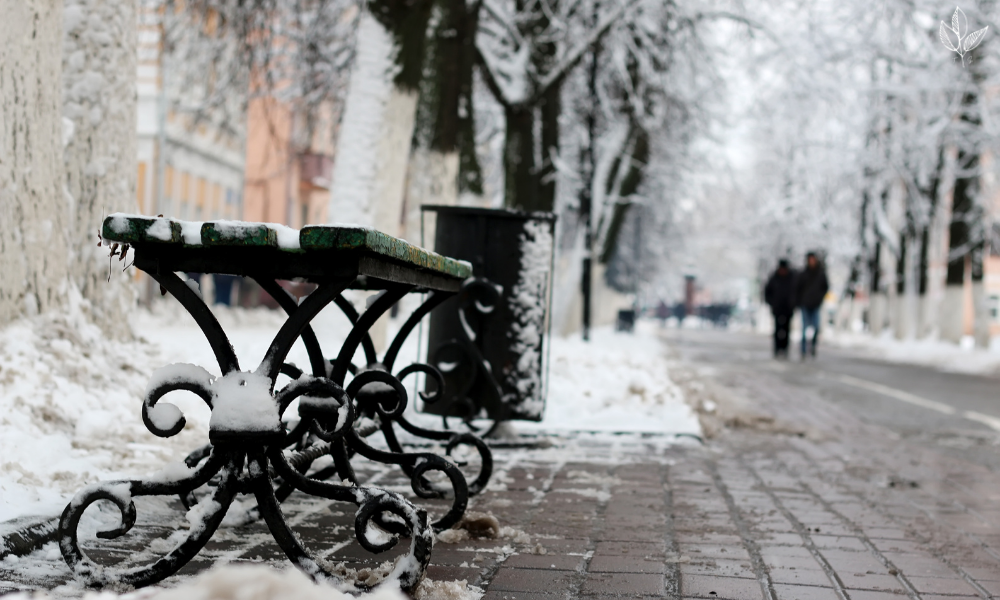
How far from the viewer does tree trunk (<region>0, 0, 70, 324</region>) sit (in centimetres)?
566

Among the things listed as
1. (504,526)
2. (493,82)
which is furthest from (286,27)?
(504,526)

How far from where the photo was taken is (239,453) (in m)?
3.39

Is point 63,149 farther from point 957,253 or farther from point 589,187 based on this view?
point 957,253

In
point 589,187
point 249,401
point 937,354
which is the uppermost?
point 589,187

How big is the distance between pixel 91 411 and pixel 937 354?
71.0 ft

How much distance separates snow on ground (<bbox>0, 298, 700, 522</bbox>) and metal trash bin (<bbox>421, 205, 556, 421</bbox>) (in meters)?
1.09

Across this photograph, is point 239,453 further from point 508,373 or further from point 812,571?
point 508,373

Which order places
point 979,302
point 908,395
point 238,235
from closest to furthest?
point 238,235 < point 908,395 < point 979,302

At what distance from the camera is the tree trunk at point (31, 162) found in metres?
5.66

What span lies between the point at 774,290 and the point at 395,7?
461 inches

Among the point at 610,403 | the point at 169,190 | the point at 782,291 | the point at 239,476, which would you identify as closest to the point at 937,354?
the point at 782,291

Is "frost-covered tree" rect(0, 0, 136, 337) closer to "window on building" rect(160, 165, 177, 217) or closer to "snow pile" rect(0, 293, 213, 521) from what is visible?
"snow pile" rect(0, 293, 213, 521)

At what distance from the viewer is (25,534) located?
3.67 metres

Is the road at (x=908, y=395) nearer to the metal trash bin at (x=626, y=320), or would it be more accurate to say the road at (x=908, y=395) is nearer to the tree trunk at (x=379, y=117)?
the tree trunk at (x=379, y=117)
